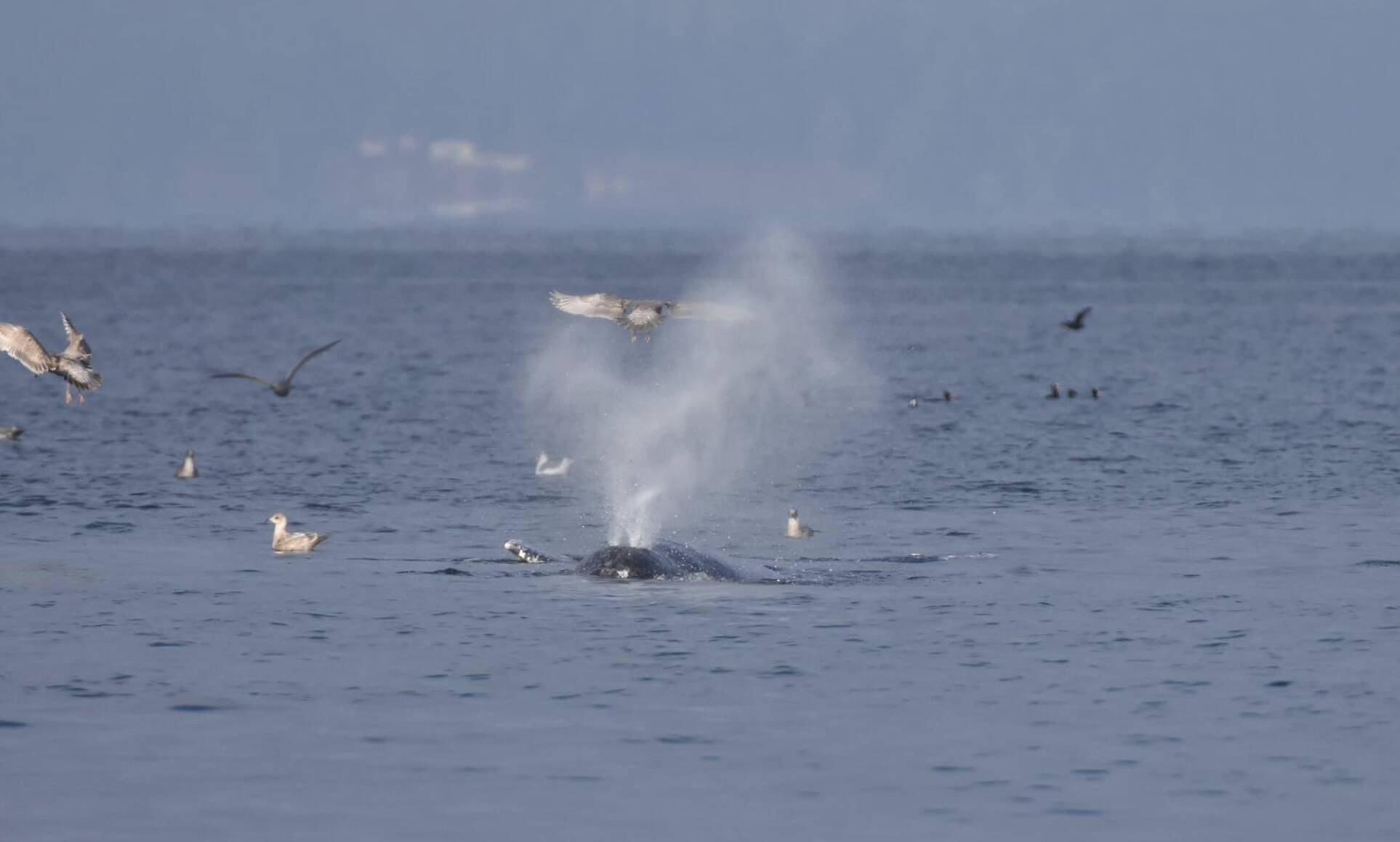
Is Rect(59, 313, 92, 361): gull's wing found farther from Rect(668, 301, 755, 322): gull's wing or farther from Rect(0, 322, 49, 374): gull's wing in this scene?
Rect(668, 301, 755, 322): gull's wing

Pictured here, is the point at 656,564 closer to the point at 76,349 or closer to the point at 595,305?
Result: the point at 595,305

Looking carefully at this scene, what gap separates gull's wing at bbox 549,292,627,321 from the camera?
25.8 metres

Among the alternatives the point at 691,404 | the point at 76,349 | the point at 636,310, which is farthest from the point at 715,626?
the point at 691,404

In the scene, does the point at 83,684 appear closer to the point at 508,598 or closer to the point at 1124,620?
the point at 508,598

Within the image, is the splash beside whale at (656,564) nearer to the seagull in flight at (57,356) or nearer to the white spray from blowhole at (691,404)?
the white spray from blowhole at (691,404)

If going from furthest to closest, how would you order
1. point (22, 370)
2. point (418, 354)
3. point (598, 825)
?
point (418, 354)
point (22, 370)
point (598, 825)

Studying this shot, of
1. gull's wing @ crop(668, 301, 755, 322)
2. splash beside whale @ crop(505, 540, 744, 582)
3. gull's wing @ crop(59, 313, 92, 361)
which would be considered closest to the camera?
gull's wing @ crop(59, 313, 92, 361)

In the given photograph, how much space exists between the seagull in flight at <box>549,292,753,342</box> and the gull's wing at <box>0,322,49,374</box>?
5973 mm

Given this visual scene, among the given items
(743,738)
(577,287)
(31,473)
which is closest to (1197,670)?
(743,738)

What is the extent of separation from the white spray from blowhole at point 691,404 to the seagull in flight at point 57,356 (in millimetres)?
7779

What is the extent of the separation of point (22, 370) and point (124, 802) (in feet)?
197

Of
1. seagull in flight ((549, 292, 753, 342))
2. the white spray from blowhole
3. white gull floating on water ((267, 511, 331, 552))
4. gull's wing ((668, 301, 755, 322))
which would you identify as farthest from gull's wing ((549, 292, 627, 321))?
white gull floating on water ((267, 511, 331, 552))

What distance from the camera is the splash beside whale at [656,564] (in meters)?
27.9

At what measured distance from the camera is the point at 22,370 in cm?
7412
